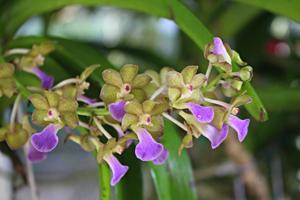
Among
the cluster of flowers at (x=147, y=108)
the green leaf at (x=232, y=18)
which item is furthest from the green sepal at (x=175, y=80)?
the green leaf at (x=232, y=18)

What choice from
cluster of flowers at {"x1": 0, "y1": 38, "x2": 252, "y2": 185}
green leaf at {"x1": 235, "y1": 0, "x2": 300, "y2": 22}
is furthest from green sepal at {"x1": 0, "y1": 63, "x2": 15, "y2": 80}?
green leaf at {"x1": 235, "y1": 0, "x2": 300, "y2": 22}

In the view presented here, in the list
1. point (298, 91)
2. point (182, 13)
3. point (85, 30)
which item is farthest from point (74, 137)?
point (85, 30)

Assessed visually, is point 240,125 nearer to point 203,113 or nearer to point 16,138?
point 203,113

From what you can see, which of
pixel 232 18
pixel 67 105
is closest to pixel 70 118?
pixel 67 105

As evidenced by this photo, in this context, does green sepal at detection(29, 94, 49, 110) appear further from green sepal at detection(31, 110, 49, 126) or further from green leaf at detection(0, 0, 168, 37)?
green leaf at detection(0, 0, 168, 37)

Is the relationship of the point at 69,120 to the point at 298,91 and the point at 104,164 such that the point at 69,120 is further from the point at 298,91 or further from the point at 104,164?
the point at 298,91
